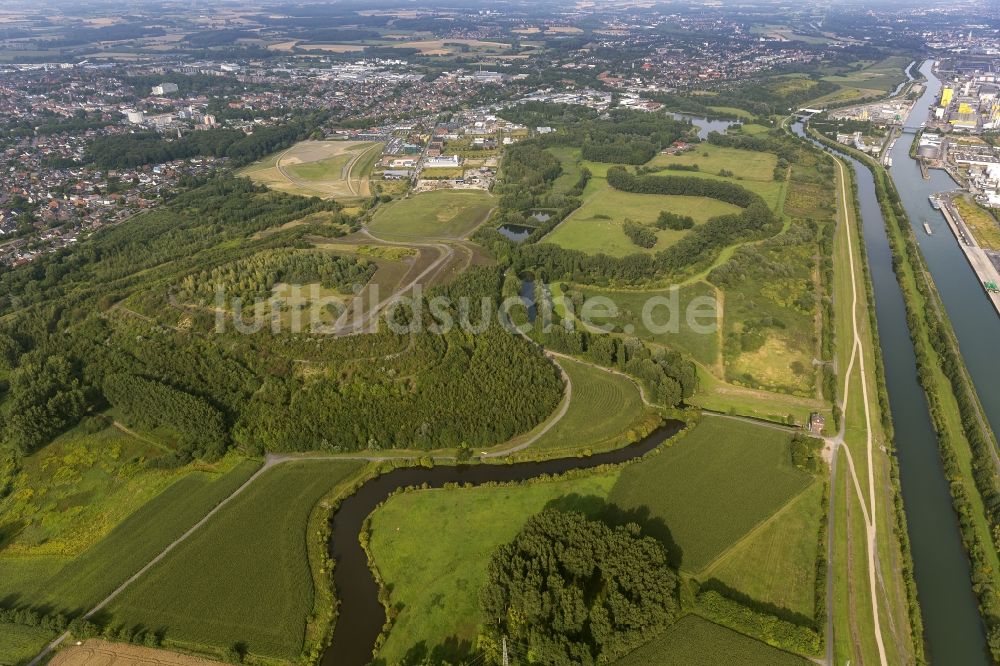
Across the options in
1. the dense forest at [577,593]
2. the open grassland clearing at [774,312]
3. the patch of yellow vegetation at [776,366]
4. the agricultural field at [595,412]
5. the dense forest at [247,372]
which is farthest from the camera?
the open grassland clearing at [774,312]

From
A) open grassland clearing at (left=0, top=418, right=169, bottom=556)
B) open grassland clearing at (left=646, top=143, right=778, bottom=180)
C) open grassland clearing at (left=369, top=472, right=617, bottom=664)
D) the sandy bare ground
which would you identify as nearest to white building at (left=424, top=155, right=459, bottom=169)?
Answer: open grassland clearing at (left=646, top=143, right=778, bottom=180)

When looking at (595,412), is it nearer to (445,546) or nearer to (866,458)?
(445,546)

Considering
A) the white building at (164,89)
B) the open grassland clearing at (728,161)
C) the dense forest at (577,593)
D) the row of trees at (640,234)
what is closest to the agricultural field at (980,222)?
the open grassland clearing at (728,161)


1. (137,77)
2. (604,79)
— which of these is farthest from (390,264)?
(137,77)

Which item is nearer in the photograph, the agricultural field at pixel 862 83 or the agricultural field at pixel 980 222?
the agricultural field at pixel 980 222

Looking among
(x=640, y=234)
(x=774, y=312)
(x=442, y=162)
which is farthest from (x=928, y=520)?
(x=442, y=162)

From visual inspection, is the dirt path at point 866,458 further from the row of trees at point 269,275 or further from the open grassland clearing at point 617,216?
the row of trees at point 269,275

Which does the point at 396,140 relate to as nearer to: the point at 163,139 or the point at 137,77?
the point at 163,139
